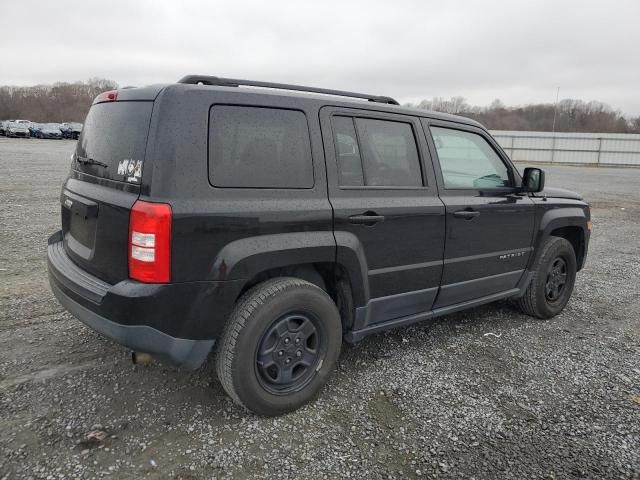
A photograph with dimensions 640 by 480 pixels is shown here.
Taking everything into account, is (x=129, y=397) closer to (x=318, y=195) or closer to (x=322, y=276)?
(x=322, y=276)

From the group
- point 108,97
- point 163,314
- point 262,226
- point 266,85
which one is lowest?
point 163,314

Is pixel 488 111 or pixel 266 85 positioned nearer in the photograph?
pixel 266 85

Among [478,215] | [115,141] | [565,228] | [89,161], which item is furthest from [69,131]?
[478,215]

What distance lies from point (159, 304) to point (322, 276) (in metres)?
1.11

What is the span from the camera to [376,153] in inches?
132

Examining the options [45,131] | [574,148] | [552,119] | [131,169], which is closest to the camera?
[131,169]

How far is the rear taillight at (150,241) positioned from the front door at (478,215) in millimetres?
2071

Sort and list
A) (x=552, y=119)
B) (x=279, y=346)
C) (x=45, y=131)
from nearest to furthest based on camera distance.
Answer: (x=279, y=346)
(x=45, y=131)
(x=552, y=119)

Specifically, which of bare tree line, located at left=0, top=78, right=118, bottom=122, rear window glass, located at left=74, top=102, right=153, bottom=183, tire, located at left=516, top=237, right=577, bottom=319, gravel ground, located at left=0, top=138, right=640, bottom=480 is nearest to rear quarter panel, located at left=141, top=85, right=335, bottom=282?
rear window glass, located at left=74, top=102, right=153, bottom=183

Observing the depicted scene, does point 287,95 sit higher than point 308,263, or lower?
higher

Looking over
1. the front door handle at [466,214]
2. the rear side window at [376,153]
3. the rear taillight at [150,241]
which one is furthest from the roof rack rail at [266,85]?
the front door handle at [466,214]

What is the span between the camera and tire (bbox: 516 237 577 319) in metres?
4.61

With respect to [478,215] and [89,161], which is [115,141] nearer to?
[89,161]

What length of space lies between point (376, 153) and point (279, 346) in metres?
1.44
